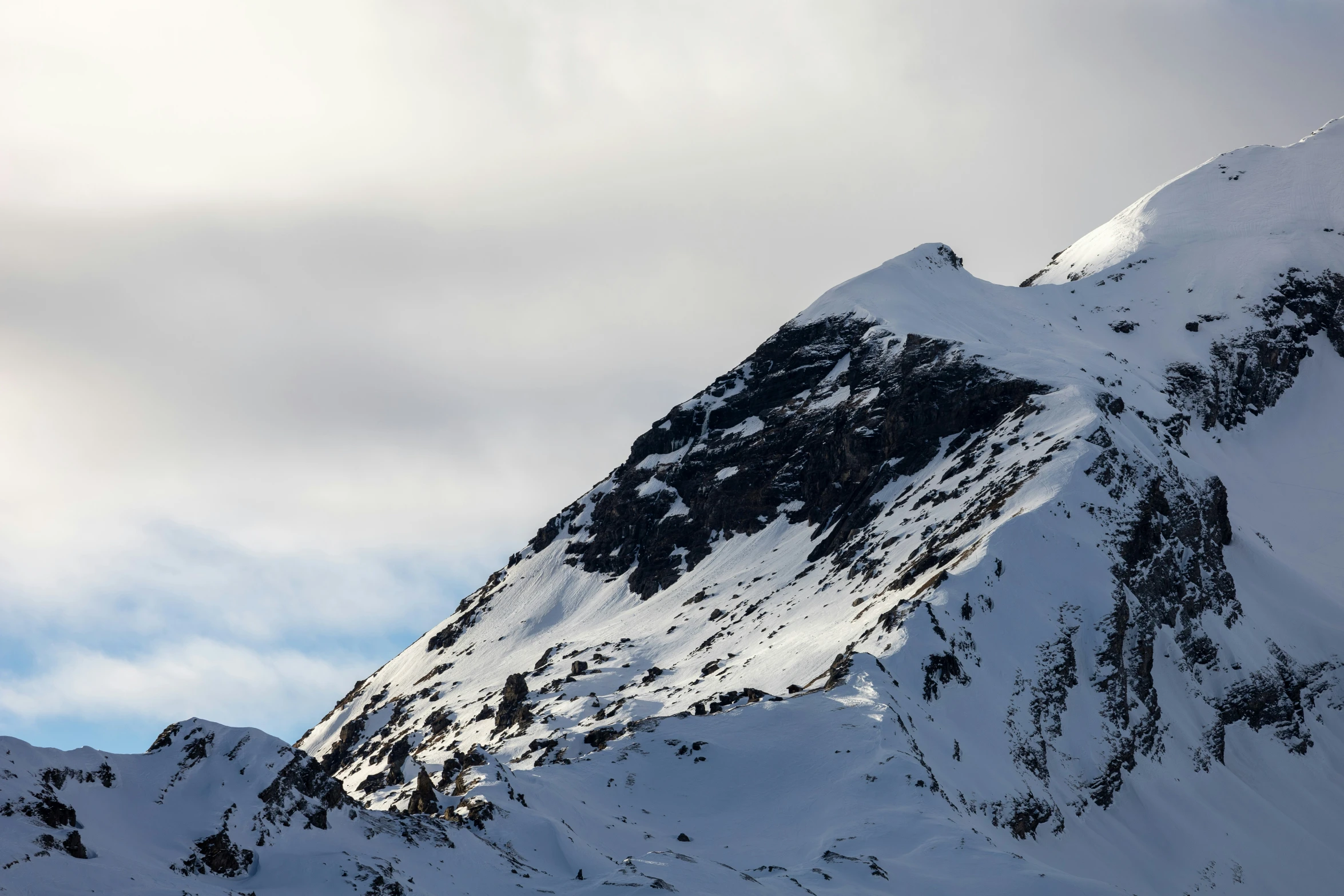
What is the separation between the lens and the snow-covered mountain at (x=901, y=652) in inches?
1241

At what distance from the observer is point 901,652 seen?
5719 cm

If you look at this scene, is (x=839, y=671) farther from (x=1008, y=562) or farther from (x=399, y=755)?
(x=399, y=755)

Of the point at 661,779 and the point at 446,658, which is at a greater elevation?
the point at 446,658

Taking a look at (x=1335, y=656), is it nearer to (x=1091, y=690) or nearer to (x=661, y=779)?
(x=1091, y=690)

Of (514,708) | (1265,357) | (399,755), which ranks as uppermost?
(399,755)

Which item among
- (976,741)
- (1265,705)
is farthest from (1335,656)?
(976,741)

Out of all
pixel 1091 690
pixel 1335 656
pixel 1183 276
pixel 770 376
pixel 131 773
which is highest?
pixel 770 376

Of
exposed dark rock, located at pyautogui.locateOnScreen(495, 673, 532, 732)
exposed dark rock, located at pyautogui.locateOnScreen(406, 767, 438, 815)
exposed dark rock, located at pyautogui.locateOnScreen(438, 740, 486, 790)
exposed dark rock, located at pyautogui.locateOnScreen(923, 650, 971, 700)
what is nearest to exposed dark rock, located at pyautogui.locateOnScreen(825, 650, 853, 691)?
exposed dark rock, located at pyautogui.locateOnScreen(923, 650, 971, 700)

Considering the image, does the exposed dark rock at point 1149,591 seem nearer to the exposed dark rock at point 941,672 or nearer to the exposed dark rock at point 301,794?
the exposed dark rock at point 941,672

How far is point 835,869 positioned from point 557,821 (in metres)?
10.00

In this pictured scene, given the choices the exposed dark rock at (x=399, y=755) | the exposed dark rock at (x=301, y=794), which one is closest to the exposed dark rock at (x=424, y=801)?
the exposed dark rock at (x=301, y=794)

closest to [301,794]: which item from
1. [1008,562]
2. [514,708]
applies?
[1008,562]

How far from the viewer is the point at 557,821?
38969 millimetres

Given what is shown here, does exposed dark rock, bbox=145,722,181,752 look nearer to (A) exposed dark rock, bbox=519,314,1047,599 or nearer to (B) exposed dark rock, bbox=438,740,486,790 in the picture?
(B) exposed dark rock, bbox=438,740,486,790
